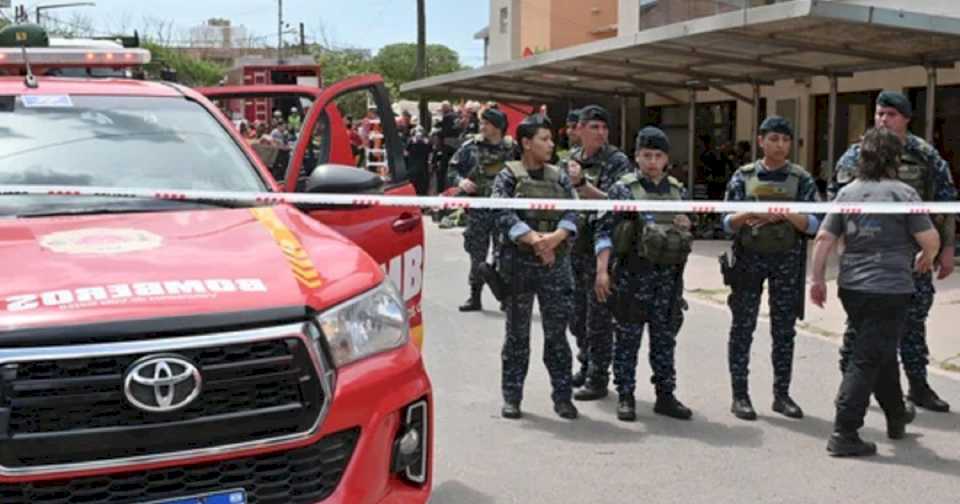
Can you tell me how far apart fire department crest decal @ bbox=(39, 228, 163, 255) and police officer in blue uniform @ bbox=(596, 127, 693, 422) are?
3.00 meters

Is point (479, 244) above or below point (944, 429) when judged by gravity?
above

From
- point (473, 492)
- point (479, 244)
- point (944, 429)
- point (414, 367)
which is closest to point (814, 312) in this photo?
point (479, 244)

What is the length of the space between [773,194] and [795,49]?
7276 mm

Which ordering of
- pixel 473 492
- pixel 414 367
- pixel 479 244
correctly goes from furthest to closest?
pixel 479 244 < pixel 473 492 < pixel 414 367

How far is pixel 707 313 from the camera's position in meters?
9.45

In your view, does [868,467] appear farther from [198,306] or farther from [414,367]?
[198,306]

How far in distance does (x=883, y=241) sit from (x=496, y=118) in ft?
13.6

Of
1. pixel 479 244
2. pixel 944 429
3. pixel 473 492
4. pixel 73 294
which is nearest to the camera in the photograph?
pixel 73 294

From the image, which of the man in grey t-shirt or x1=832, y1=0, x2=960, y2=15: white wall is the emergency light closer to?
the man in grey t-shirt

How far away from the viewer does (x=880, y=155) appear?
5090 millimetres

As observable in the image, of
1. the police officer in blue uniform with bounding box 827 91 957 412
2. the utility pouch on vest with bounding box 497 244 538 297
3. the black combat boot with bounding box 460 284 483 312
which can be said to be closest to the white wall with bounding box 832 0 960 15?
the black combat boot with bounding box 460 284 483 312

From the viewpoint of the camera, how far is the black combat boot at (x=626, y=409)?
5918 millimetres

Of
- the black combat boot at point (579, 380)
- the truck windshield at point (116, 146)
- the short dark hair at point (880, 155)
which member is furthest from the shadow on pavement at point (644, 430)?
the truck windshield at point (116, 146)

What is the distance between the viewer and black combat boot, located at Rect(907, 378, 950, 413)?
239 inches
